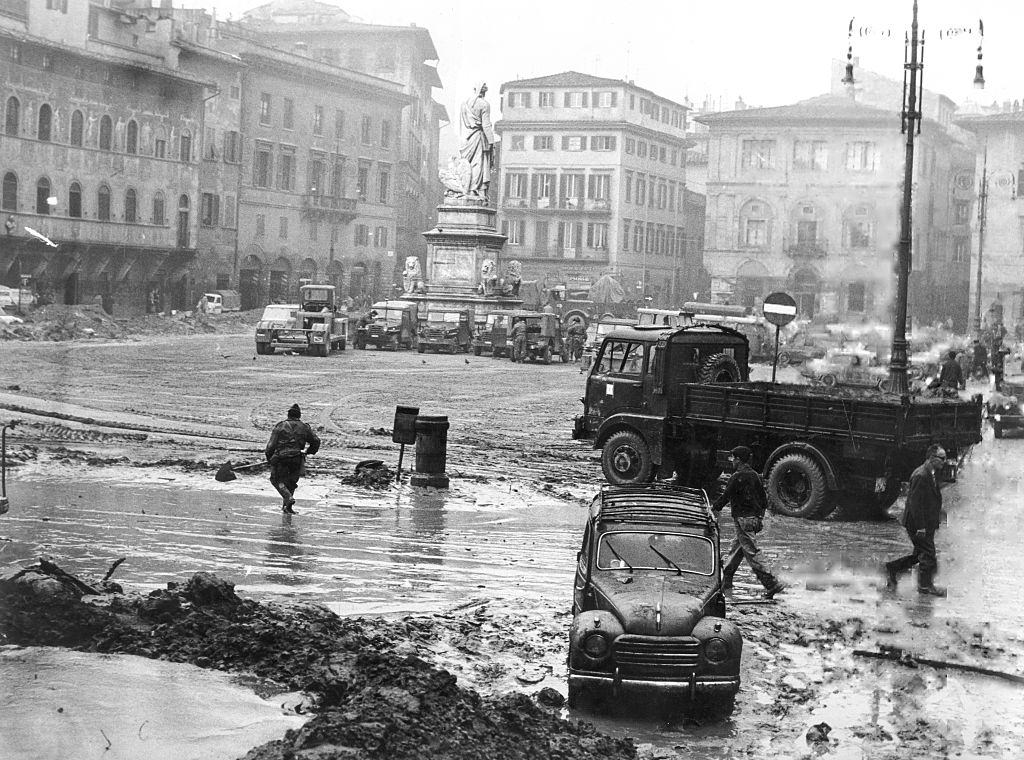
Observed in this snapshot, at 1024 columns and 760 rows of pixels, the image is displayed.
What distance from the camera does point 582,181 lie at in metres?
95.4

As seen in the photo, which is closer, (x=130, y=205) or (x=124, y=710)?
(x=124, y=710)

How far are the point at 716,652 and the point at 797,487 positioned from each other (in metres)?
8.96

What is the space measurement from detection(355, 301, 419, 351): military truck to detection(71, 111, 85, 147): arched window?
16.5 meters

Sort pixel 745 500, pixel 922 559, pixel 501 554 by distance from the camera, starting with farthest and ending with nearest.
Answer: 1. pixel 745 500
2. pixel 501 554
3. pixel 922 559

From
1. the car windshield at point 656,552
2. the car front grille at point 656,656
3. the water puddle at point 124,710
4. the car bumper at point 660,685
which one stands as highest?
the car windshield at point 656,552

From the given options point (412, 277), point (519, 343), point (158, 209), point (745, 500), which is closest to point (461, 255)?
point (412, 277)

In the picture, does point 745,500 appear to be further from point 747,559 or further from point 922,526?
point 922,526

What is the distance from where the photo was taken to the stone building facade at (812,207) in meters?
60.8

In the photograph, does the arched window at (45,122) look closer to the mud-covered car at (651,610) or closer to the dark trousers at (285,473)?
the dark trousers at (285,473)

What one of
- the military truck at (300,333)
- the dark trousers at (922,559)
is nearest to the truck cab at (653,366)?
→ the dark trousers at (922,559)

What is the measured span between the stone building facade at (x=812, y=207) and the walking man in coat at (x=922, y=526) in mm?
35614

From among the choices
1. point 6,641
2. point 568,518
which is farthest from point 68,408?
point 6,641

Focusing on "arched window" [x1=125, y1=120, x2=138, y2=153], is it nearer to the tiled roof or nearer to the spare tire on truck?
the tiled roof

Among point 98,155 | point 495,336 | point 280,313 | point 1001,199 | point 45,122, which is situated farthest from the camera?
point 1001,199
